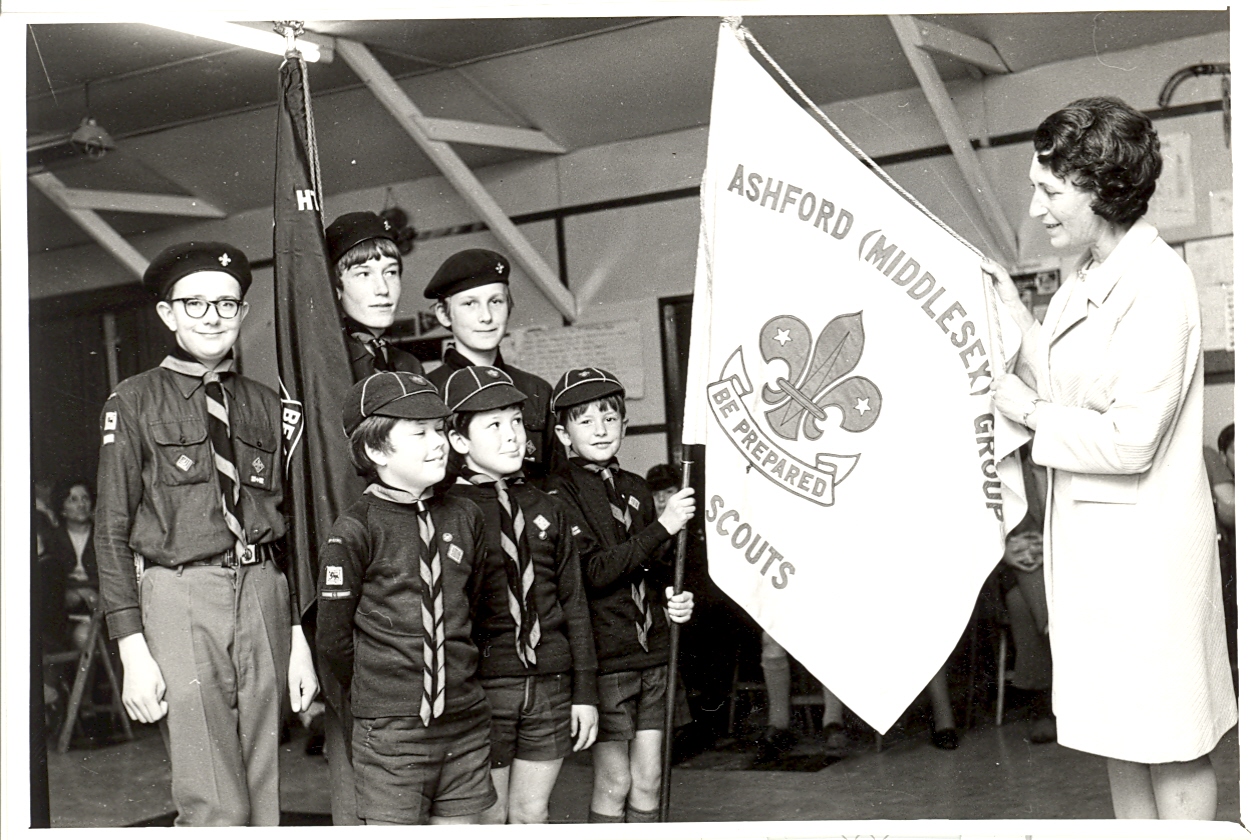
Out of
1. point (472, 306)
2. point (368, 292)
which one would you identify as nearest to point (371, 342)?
point (368, 292)

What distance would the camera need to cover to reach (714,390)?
114 inches

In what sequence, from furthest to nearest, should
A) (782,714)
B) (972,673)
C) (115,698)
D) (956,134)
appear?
(115,698)
(972,673)
(782,714)
(956,134)

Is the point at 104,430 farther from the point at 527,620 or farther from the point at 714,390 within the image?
the point at 714,390

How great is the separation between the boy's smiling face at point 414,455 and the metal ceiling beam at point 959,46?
6.09 ft

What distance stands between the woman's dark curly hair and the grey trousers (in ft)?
6.56

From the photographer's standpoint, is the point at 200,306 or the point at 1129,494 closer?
the point at 1129,494

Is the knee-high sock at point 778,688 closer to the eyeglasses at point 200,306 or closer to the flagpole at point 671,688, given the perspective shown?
the flagpole at point 671,688

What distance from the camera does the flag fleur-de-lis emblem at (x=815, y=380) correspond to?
2850 mm

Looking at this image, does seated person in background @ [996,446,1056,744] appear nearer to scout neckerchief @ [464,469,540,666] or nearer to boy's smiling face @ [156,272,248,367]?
scout neckerchief @ [464,469,540,666]

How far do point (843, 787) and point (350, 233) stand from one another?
208cm

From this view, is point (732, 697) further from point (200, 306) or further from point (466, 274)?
point (200, 306)

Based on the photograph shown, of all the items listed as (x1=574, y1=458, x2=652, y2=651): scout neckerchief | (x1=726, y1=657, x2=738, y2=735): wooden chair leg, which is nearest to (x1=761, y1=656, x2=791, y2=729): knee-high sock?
(x1=726, y1=657, x2=738, y2=735): wooden chair leg

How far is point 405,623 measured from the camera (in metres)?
2.64

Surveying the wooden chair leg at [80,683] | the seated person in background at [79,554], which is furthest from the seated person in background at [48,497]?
the wooden chair leg at [80,683]
